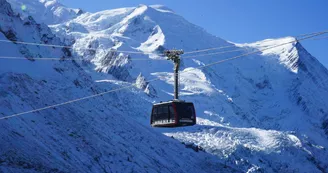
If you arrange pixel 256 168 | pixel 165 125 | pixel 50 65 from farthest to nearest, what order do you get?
pixel 256 168 → pixel 50 65 → pixel 165 125

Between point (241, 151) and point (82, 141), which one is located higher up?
point (82, 141)

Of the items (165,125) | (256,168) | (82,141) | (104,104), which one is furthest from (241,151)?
(165,125)

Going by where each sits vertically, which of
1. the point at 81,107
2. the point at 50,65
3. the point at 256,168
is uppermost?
the point at 50,65

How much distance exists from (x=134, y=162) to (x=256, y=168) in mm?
51301

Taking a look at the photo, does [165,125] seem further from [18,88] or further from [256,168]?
[256,168]

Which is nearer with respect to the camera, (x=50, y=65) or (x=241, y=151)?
(x=50, y=65)

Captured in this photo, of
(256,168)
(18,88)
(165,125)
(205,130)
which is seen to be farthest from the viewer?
(205,130)

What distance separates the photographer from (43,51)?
111 meters

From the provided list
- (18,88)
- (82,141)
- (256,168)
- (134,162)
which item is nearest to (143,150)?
(134,162)

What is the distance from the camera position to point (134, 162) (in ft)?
287

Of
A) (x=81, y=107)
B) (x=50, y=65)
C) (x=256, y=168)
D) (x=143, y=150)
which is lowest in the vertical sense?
(x=256, y=168)

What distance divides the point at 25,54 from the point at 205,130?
60787 mm

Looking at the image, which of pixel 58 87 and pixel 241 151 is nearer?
pixel 58 87

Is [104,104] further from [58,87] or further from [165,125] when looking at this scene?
[165,125]
